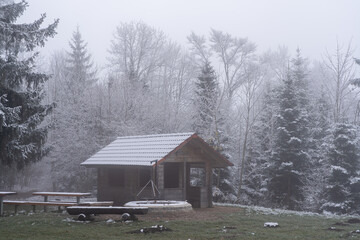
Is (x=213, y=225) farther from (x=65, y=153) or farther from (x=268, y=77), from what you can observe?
(x=268, y=77)

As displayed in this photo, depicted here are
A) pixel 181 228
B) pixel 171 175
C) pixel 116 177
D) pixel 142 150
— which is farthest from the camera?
pixel 171 175

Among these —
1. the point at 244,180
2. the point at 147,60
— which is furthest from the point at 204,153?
the point at 147,60

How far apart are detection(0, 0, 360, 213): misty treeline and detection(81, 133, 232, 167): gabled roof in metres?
3.29

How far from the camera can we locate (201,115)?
33969 millimetres

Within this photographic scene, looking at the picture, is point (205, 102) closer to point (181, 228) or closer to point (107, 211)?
point (107, 211)

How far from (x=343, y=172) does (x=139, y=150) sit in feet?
37.0

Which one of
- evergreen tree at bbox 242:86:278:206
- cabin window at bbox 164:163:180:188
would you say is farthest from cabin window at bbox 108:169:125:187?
evergreen tree at bbox 242:86:278:206

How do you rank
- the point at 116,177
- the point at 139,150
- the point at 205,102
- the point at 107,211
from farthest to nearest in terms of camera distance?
the point at 205,102, the point at 116,177, the point at 139,150, the point at 107,211

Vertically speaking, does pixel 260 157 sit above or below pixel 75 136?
below

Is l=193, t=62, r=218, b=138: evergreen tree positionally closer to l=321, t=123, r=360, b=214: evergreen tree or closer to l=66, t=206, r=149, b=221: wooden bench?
l=321, t=123, r=360, b=214: evergreen tree

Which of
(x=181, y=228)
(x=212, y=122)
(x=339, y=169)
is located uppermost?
(x=212, y=122)

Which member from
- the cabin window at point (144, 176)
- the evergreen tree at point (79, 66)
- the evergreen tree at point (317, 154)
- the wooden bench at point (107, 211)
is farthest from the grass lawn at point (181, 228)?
the evergreen tree at point (79, 66)

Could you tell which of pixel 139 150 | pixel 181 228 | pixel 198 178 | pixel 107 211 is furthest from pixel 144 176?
pixel 198 178

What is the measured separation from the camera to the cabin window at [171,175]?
22.3 meters
